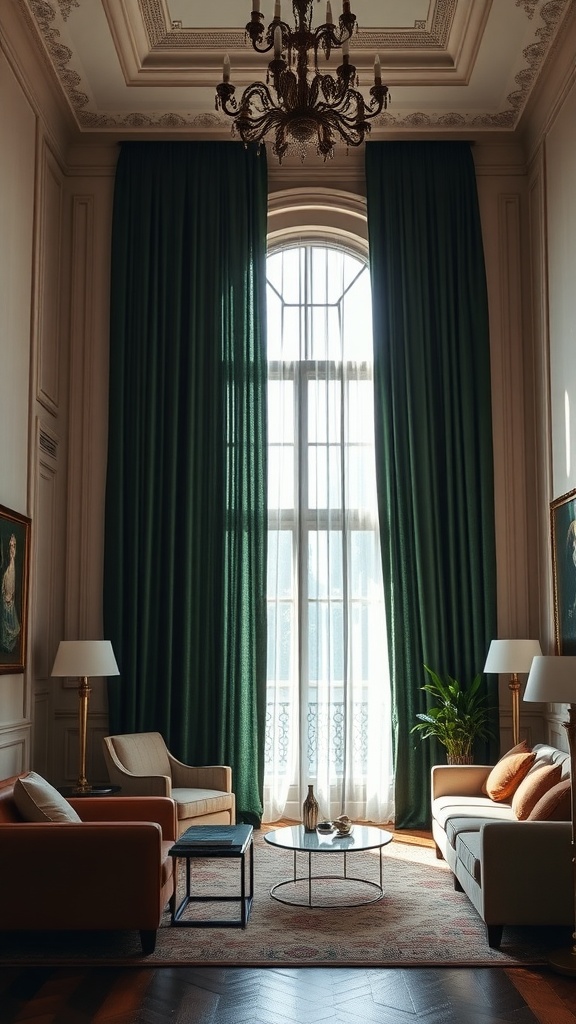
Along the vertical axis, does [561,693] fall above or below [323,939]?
above

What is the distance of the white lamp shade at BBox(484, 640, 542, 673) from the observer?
628 cm

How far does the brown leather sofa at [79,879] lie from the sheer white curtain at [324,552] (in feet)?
10.1

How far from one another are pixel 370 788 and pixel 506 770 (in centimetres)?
172

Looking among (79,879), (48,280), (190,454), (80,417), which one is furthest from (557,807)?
(48,280)

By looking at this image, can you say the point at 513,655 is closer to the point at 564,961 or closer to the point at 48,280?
the point at 564,961

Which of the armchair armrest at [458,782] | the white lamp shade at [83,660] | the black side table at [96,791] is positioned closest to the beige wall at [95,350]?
the white lamp shade at [83,660]

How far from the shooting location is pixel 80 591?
7.11 metres

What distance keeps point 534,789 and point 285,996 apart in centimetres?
177

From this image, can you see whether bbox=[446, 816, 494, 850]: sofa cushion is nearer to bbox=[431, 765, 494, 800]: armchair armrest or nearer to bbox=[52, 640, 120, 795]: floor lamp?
bbox=[431, 765, 494, 800]: armchair armrest

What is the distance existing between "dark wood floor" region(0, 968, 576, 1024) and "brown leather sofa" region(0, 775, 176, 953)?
0.66 ft

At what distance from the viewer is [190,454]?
7.11 m

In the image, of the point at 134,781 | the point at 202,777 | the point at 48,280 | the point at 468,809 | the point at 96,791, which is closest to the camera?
the point at 468,809

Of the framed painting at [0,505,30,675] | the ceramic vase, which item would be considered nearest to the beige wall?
the framed painting at [0,505,30,675]

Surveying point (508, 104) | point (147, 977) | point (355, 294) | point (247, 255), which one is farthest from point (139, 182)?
point (147, 977)
